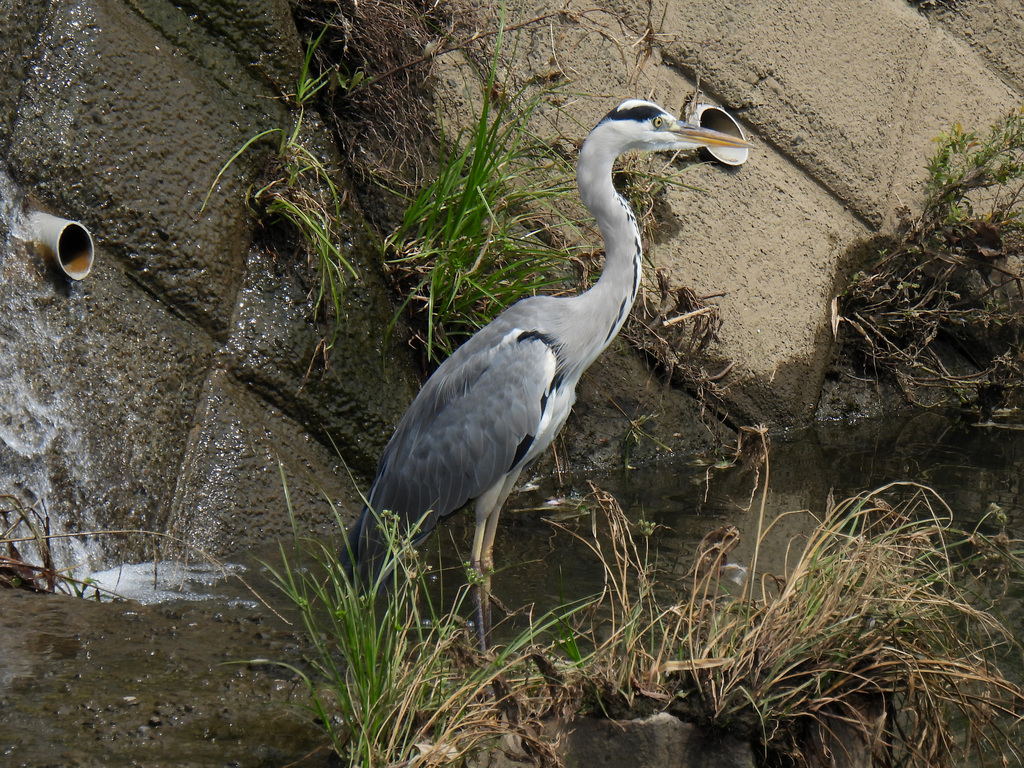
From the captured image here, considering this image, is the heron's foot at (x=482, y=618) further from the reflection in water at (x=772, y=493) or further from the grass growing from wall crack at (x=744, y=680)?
the grass growing from wall crack at (x=744, y=680)

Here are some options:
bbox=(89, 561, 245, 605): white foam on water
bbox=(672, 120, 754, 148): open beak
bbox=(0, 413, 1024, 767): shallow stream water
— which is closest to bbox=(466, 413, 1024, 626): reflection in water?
bbox=(0, 413, 1024, 767): shallow stream water

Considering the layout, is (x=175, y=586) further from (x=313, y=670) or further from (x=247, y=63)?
(x=247, y=63)

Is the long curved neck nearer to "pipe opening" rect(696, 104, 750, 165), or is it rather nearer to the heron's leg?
the heron's leg

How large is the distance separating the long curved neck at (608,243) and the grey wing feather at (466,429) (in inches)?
10.2

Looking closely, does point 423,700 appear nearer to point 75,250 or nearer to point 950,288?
point 75,250

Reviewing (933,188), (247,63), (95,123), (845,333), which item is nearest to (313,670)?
(95,123)

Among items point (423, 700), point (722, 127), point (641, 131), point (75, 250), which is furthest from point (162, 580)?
point (722, 127)

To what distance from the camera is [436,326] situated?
501 cm

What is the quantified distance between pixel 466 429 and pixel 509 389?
0.23 metres

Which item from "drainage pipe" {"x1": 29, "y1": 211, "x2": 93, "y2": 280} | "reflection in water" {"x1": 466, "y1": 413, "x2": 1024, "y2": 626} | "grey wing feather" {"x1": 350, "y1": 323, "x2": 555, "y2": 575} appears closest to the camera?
"grey wing feather" {"x1": 350, "y1": 323, "x2": 555, "y2": 575}

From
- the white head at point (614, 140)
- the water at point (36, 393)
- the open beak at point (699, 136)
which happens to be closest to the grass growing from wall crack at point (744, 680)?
the white head at point (614, 140)

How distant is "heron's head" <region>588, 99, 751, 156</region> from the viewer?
397 centimetres

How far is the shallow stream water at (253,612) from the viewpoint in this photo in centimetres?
260

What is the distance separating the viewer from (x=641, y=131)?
4.01m
